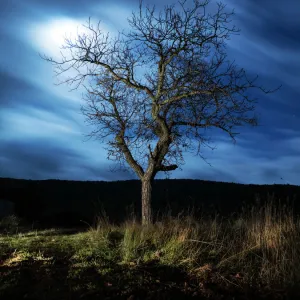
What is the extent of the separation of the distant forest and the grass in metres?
13.9

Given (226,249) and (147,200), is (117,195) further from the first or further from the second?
(226,249)

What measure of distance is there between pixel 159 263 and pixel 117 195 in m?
22.2

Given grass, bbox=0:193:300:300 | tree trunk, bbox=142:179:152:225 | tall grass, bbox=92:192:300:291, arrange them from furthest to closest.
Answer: tree trunk, bbox=142:179:152:225
tall grass, bbox=92:192:300:291
grass, bbox=0:193:300:300

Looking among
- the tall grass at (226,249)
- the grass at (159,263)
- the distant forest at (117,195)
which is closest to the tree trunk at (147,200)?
the grass at (159,263)

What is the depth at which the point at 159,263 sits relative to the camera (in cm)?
764

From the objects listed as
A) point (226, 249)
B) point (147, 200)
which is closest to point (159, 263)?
point (226, 249)

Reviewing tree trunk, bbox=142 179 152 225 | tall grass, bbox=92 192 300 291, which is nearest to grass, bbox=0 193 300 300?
tall grass, bbox=92 192 300 291

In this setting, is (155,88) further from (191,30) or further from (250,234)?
(250,234)

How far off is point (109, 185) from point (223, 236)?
24.1 metres

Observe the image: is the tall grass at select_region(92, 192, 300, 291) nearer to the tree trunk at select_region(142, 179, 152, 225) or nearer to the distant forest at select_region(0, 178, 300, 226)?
→ the tree trunk at select_region(142, 179, 152, 225)

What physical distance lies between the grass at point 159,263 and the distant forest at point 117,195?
13.9 metres

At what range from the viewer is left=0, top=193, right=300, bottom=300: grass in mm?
6211

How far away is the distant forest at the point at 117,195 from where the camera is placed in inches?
970

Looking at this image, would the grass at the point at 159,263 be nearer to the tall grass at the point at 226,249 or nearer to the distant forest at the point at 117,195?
the tall grass at the point at 226,249
